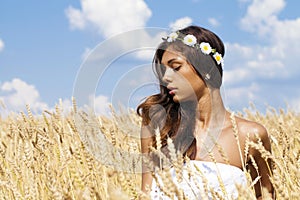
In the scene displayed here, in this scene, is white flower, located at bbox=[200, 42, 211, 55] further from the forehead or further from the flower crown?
the forehead

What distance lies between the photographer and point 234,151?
2076mm

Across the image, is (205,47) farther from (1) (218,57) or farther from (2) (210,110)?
(2) (210,110)

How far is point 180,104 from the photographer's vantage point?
79.4 inches

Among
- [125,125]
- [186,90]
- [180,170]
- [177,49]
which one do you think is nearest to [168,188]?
[180,170]

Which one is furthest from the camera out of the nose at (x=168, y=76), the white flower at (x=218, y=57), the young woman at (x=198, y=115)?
the white flower at (x=218, y=57)

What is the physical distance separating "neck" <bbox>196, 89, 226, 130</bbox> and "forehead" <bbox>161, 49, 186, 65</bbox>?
0.64 ft

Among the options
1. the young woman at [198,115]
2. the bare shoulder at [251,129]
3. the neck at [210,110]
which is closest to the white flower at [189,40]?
the young woman at [198,115]

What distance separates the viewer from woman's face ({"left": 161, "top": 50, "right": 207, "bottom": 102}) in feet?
6.05

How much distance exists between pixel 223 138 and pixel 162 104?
1.01 ft

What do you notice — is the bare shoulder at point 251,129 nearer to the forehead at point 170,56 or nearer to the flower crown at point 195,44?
the flower crown at point 195,44

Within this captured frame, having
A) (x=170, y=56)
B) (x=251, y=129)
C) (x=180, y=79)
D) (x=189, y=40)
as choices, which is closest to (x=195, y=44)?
(x=189, y=40)

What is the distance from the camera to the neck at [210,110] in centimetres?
202

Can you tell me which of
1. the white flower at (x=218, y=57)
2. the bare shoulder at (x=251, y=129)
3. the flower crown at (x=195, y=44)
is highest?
the flower crown at (x=195, y=44)

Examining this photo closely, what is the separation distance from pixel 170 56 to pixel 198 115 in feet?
1.06
